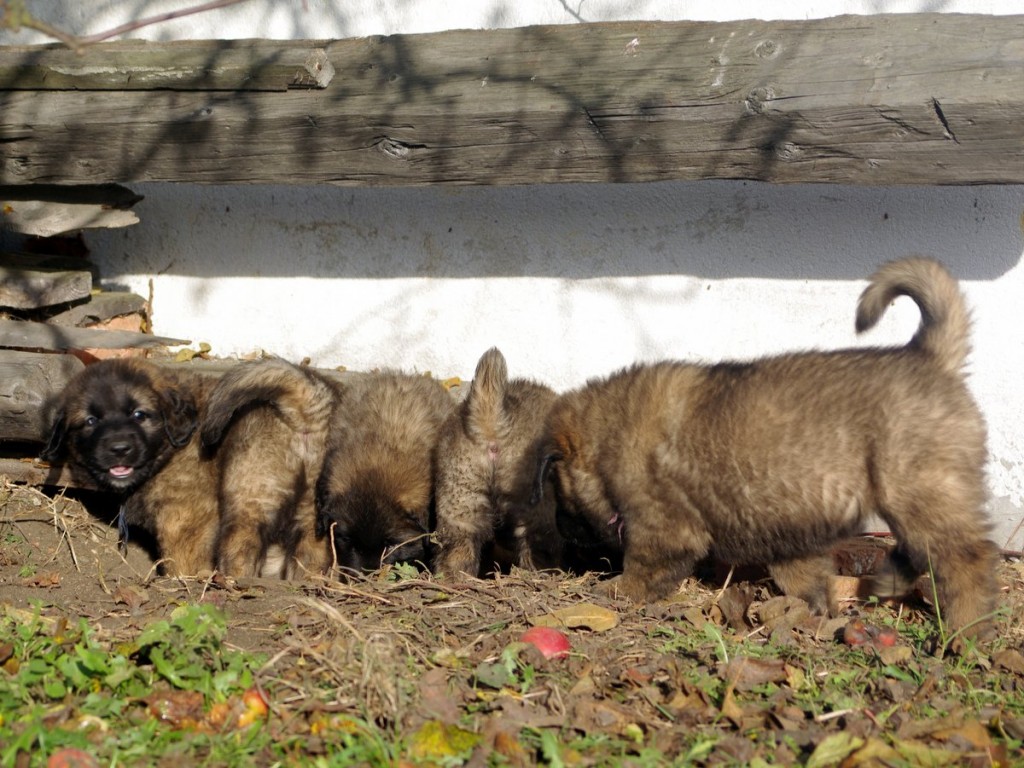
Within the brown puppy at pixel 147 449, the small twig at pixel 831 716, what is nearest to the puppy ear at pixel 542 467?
the small twig at pixel 831 716

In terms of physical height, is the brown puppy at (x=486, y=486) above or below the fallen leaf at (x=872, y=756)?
above

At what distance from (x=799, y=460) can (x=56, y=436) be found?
3.32m

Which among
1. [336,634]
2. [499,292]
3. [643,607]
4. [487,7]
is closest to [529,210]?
[499,292]

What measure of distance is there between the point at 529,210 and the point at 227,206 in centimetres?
178

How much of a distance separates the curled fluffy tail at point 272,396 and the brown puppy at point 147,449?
0.61 ft

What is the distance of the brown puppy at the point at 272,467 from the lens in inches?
200

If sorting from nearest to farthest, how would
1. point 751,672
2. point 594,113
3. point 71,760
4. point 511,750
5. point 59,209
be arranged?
point 71,760 → point 511,750 → point 751,672 → point 594,113 → point 59,209

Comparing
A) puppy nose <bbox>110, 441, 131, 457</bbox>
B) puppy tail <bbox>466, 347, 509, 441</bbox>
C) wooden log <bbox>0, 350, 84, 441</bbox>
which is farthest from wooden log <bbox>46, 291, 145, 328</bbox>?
puppy tail <bbox>466, 347, 509, 441</bbox>

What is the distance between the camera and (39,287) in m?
5.75

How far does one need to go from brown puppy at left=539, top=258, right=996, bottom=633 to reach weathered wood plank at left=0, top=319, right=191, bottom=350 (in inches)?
103

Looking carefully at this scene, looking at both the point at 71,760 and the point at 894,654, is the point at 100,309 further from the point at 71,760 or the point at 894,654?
the point at 894,654

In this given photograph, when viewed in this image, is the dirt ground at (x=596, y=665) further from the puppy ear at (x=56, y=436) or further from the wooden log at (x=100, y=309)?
the wooden log at (x=100, y=309)

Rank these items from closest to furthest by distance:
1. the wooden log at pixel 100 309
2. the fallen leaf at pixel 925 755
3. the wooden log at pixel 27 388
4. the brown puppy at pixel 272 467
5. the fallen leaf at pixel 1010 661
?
the fallen leaf at pixel 925 755, the fallen leaf at pixel 1010 661, the brown puppy at pixel 272 467, the wooden log at pixel 27 388, the wooden log at pixel 100 309

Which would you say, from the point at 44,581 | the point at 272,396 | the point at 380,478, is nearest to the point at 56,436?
the point at 44,581
